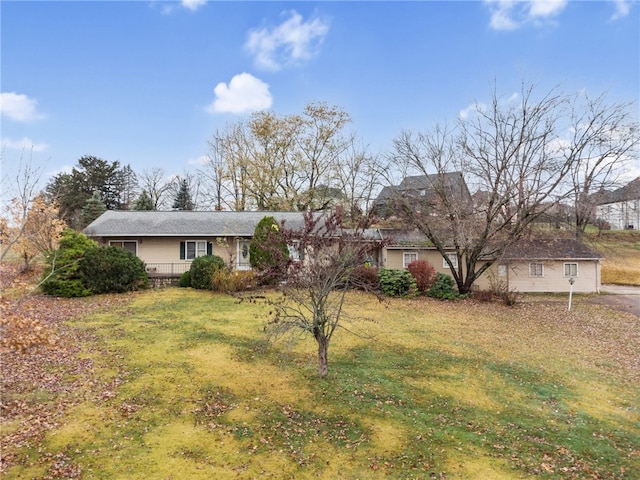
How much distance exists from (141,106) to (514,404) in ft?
67.7

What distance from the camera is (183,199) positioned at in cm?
4472

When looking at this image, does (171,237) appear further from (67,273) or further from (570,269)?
(570,269)

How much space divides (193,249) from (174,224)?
2068 millimetres

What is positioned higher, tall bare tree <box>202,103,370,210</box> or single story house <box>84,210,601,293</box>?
tall bare tree <box>202,103,370,210</box>

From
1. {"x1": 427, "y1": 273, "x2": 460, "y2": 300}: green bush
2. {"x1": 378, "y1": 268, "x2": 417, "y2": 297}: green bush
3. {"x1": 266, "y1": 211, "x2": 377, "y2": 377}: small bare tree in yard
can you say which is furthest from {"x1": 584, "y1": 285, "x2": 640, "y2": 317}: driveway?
{"x1": 266, "y1": 211, "x2": 377, "y2": 377}: small bare tree in yard

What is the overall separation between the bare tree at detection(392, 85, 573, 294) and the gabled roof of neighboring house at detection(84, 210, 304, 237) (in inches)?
287

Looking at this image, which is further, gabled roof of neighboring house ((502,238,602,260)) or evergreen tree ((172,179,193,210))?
evergreen tree ((172,179,193,210))

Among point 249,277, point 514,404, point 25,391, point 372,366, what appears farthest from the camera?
point 249,277

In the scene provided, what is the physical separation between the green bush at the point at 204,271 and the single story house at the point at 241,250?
2.93 m

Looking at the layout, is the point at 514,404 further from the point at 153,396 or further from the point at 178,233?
the point at 178,233

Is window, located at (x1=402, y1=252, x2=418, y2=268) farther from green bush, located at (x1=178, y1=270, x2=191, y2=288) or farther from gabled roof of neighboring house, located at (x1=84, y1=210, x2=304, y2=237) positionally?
green bush, located at (x1=178, y1=270, x2=191, y2=288)

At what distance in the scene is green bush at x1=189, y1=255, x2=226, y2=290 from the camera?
18.1 meters

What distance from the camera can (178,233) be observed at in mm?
21609

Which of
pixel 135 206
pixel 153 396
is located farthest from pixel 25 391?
pixel 135 206
